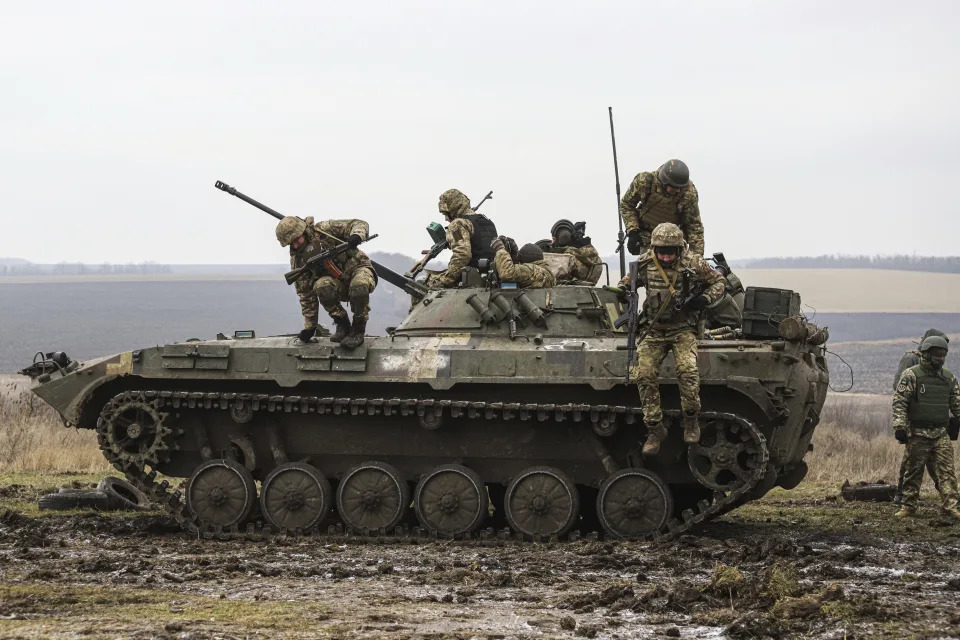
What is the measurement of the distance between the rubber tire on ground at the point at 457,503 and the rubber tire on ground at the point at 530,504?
306 millimetres

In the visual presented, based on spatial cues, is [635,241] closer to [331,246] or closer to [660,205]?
[660,205]

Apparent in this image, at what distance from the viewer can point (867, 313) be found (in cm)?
8844

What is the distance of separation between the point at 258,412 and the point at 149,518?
2287mm

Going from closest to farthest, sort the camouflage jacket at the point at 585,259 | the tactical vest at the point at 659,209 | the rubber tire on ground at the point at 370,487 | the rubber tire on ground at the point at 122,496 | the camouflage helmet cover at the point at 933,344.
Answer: the rubber tire on ground at the point at 370,487, the tactical vest at the point at 659,209, the camouflage helmet cover at the point at 933,344, the camouflage jacket at the point at 585,259, the rubber tire on ground at the point at 122,496

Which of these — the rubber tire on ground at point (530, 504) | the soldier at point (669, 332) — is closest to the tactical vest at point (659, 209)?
the soldier at point (669, 332)

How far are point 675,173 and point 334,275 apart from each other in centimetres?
415

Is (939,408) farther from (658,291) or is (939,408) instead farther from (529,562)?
(529,562)

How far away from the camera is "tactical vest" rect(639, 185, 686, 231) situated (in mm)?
17047

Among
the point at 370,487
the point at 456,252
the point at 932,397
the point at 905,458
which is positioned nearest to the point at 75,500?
the point at 370,487

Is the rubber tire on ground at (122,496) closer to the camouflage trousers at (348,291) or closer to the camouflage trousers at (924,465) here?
the camouflage trousers at (348,291)

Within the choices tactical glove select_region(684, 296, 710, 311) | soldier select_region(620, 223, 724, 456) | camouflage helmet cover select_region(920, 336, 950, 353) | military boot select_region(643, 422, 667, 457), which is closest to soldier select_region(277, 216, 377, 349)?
soldier select_region(620, 223, 724, 456)

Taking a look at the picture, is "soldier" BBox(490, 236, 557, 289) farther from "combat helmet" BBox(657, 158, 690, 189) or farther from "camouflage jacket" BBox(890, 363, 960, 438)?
"camouflage jacket" BBox(890, 363, 960, 438)

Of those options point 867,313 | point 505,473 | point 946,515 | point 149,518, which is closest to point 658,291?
point 505,473

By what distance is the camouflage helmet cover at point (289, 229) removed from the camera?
1672 cm
